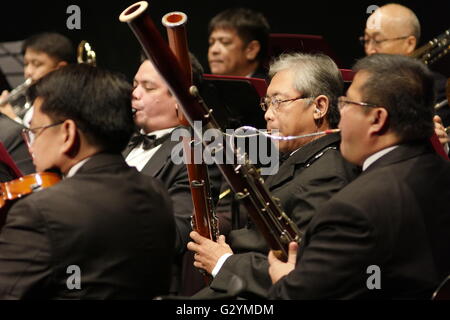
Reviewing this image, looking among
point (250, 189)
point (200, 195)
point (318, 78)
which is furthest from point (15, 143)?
point (250, 189)

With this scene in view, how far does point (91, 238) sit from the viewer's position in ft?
7.38

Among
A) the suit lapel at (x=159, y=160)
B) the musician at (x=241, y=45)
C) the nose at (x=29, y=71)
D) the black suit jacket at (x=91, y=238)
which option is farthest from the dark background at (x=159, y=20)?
the black suit jacket at (x=91, y=238)

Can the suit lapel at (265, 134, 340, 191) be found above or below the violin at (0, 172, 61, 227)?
below

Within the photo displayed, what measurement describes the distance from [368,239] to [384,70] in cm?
58

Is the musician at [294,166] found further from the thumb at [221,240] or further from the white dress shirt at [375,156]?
the white dress shirt at [375,156]

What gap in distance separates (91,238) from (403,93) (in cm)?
106

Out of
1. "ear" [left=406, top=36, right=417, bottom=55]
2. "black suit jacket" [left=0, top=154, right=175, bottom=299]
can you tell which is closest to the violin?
"black suit jacket" [left=0, top=154, right=175, bottom=299]

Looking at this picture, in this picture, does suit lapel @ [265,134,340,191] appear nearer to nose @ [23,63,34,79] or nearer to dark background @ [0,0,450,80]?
nose @ [23,63,34,79]

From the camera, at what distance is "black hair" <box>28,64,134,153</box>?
7.84 feet

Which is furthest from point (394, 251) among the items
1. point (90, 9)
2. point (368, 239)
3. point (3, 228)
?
point (90, 9)

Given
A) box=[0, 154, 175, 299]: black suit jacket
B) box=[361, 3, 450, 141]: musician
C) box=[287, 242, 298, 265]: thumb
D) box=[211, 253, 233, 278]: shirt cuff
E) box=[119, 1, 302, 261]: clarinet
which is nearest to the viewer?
box=[0, 154, 175, 299]: black suit jacket
